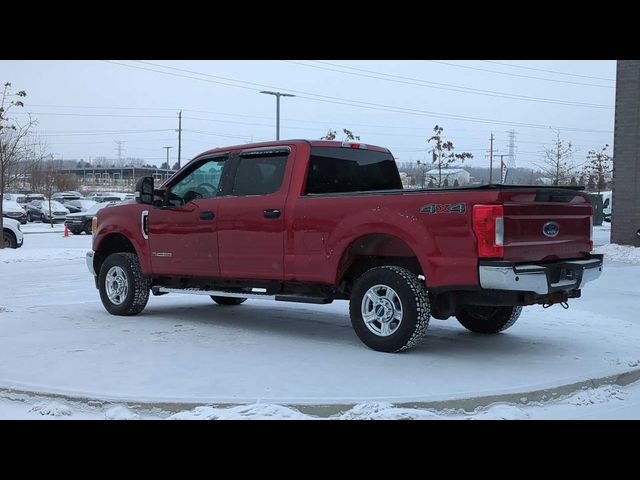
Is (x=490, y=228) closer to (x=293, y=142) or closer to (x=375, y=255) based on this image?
(x=375, y=255)

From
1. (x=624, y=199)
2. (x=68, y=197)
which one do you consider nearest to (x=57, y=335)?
(x=624, y=199)

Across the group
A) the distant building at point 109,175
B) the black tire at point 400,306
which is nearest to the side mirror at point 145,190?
the black tire at point 400,306

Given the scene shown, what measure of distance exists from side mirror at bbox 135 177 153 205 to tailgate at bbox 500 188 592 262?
15.3 feet

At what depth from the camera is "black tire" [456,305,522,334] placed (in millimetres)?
7668

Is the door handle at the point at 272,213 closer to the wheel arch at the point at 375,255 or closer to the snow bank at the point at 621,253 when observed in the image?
the wheel arch at the point at 375,255

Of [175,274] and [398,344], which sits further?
[175,274]

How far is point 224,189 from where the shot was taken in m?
8.24

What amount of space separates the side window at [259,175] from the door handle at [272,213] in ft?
0.94

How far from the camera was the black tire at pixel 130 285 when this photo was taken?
29.7 feet

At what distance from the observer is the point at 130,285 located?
358 inches

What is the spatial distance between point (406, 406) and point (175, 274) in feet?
14.4

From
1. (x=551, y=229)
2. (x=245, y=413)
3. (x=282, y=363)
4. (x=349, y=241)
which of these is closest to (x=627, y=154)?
(x=551, y=229)

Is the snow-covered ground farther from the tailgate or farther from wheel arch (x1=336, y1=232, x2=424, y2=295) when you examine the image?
the tailgate
